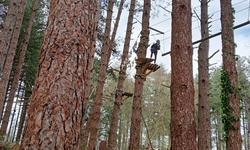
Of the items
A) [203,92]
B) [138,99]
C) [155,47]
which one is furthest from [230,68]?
[138,99]

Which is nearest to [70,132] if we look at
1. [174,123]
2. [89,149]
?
[174,123]

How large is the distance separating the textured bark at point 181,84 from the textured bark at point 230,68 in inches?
126

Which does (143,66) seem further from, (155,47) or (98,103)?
(98,103)

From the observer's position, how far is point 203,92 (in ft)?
35.4

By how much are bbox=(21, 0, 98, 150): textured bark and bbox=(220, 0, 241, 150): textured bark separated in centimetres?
672

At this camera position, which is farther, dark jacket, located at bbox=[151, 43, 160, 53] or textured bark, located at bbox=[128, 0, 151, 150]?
dark jacket, located at bbox=[151, 43, 160, 53]

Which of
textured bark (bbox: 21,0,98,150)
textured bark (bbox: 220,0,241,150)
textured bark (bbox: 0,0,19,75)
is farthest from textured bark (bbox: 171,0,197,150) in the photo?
textured bark (bbox: 0,0,19,75)

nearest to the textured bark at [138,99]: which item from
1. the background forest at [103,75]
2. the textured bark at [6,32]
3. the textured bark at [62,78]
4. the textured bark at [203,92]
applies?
the background forest at [103,75]

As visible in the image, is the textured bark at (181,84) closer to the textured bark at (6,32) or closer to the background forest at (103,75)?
the background forest at (103,75)

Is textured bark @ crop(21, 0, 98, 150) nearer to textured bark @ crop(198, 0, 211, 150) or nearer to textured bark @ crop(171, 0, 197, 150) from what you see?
textured bark @ crop(171, 0, 197, 150)

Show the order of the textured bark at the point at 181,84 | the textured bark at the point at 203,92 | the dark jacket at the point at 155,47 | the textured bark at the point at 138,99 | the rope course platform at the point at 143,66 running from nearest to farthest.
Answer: the textured bark at the point at 181,84, the textured bark at the point at 138,99, the rope course platform at the point at 143,66, the dark jacket at the point at 155,47, the textured bark at the point at 203,92

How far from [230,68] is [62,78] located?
754 cm

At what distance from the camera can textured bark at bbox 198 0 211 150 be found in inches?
412

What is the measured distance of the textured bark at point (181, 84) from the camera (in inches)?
201
